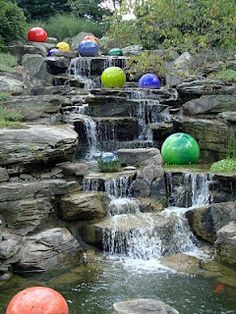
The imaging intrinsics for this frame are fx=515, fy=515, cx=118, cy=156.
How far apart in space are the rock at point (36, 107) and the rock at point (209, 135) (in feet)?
11.0

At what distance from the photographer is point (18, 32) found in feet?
67.7

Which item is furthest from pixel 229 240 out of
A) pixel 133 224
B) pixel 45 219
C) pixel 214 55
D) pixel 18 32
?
pixel 18 32

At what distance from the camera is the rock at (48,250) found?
8500mm

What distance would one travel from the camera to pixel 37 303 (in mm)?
5180

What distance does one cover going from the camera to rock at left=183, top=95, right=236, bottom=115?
533 inches

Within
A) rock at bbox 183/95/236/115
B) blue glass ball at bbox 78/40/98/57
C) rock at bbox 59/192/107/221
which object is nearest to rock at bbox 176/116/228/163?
rock at bbox 183/95/236/115

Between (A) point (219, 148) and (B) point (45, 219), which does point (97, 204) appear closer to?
(B) point (45, 219)

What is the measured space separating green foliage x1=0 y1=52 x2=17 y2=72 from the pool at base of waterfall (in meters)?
9.85

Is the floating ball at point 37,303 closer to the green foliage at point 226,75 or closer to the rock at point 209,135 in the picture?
the rock at point 209,135

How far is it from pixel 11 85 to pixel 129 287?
9231 millimetres

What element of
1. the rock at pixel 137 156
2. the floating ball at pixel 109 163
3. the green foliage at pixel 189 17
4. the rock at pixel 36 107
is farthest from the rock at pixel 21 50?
the floating ball at pixel 109 163

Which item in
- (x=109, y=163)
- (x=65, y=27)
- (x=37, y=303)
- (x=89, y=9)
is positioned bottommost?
(x=37, y=303)

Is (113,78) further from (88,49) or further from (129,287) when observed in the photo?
(129,287)

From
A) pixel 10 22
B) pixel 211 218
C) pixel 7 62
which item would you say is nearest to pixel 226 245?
pixel 211 218
